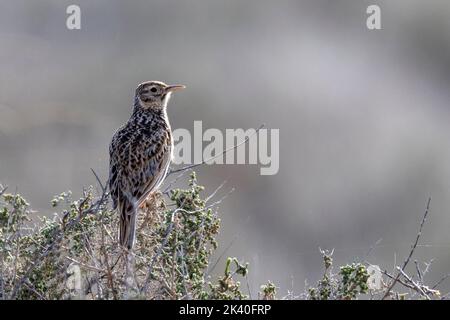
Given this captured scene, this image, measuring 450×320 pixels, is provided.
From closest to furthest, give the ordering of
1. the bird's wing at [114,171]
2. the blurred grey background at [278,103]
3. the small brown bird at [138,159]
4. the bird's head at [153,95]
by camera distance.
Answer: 1. the small brown bird at [138,159]
2. the bird's wing at [114,171]
3. the bird's head at [153,95]
4. the blurred grey background at [278,103]

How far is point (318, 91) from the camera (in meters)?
25.0

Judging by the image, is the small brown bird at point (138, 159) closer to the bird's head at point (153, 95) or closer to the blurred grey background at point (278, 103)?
the bird's head at point (153, 95)

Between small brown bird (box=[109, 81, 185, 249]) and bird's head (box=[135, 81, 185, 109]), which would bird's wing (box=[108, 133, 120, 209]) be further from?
bird's head (box=[135, 81, 185, 109])

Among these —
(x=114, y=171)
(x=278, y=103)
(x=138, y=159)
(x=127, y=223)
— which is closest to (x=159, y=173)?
(x=138, y=159)

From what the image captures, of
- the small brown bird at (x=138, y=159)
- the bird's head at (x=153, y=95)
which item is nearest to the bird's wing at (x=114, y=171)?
the small brown bird at (x=138, y=159)

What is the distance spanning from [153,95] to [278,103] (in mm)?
13917

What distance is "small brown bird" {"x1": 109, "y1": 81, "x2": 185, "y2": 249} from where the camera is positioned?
8.88 m

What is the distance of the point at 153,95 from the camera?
10266 mm

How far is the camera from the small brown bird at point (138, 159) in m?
8.88

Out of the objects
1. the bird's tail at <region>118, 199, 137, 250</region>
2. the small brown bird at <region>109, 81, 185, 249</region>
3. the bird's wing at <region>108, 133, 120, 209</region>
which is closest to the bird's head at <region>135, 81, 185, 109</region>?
the small brown bird at <region>109, 81, 185, 249</region>

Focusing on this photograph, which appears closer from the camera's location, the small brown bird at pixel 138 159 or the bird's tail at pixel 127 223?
the bird's tail at pixel 127 223

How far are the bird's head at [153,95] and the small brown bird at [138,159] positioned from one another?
0.09 meters
